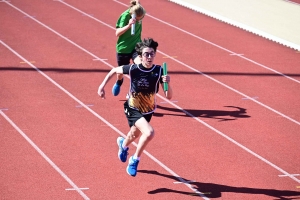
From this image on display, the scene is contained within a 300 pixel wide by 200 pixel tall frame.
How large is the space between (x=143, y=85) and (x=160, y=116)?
10.6 ft

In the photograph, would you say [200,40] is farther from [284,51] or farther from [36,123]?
[36,123]

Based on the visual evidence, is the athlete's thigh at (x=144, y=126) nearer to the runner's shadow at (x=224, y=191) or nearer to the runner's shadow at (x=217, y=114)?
the runner's shadow at (x=224, y=191)

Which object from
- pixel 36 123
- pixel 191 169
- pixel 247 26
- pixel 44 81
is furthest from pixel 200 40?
pixel 191 169

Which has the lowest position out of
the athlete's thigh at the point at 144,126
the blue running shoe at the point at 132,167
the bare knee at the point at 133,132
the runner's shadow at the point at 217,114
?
the runner's shadow at the point at 217,114

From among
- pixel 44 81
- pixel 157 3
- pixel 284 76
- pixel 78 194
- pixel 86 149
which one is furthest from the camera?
pixel 157 3

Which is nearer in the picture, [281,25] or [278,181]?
[278,181]

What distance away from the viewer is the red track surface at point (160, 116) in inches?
407

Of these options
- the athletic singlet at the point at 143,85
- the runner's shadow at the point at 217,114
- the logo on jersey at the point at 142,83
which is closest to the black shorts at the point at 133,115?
the athletic singlet at the point at 143,85

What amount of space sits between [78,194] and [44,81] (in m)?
5.54

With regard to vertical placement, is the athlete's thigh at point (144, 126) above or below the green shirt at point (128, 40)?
below

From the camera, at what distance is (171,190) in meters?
10.1

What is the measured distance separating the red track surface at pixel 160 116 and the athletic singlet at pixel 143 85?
1.03 m

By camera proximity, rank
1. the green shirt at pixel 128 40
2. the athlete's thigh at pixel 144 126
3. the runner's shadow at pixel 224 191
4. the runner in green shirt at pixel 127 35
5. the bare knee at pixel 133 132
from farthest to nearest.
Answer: the green shirt at pixel 128 40, the runner in green shirt at pixel 127 35, the bare knee at pixel 133 132, the runner's shadow at pixel 224 191, the athlete's thigh at pixel 144 126

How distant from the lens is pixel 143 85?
10078mm
